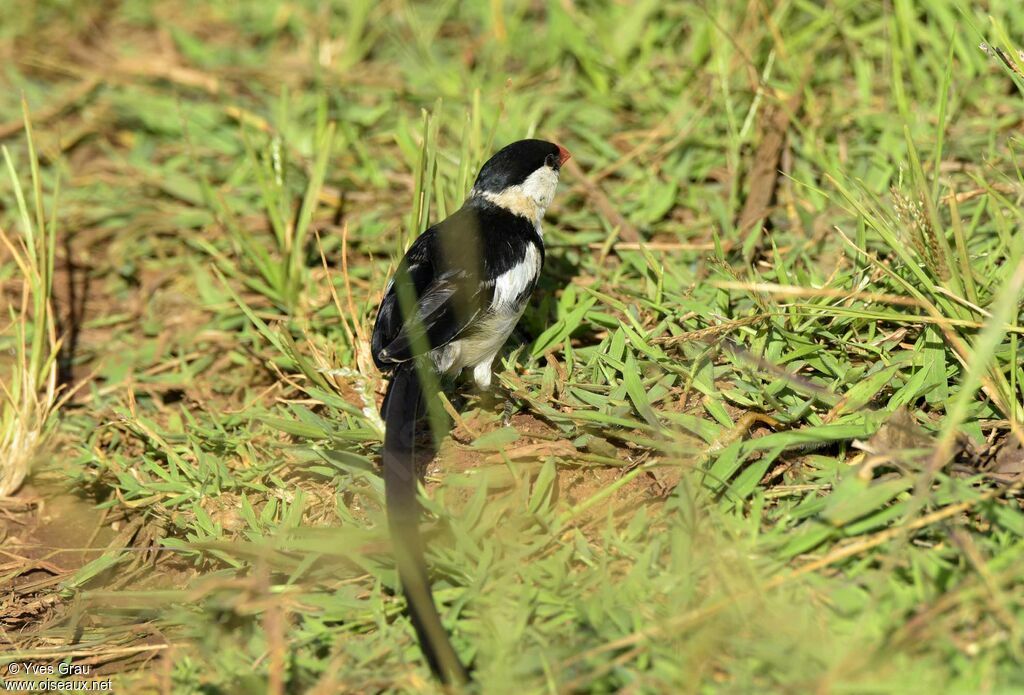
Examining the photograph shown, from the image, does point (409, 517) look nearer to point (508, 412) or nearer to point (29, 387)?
point (508, 412)

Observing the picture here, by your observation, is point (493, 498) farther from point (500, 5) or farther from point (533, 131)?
point (500, 5)

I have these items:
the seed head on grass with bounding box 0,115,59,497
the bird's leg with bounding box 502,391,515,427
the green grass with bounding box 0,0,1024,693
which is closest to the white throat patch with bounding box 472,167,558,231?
the green grass with bounding box 0,0,1024,693

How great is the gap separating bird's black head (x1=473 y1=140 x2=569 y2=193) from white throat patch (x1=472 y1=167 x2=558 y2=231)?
16 millimetres

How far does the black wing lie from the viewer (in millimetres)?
3197

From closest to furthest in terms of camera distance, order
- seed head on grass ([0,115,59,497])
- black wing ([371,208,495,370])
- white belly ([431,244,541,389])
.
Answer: black wing ([371,208,495,370]) → white belly ([431,244,541,389]) → seed head on grass ([0,115,59,497])

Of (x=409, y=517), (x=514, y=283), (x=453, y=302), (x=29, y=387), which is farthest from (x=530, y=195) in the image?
(x=29, y=387)

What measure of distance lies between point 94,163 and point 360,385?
108 inches

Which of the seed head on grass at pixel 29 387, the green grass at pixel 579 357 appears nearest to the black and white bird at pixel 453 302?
the green grass at pixel 579 357

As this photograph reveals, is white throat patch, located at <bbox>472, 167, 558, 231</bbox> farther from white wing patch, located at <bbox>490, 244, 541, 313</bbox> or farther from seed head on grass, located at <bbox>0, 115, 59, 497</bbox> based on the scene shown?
seed head on grass, located at <bbox>0, 115, 59, 497</bbox>

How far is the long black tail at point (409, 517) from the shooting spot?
2469 mm

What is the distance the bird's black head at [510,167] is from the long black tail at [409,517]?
0.91 meters

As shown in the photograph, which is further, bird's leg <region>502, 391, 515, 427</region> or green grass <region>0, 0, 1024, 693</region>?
bird's leg <region>502, 391, 515, 427</region>

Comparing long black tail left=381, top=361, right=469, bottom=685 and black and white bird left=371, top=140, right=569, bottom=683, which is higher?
black and white bird left=371, top=140, right=569, bottom=683

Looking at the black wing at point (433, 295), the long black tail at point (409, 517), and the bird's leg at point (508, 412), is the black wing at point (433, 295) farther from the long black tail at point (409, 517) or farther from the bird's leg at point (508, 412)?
the bird's leg at point (508, 412)
